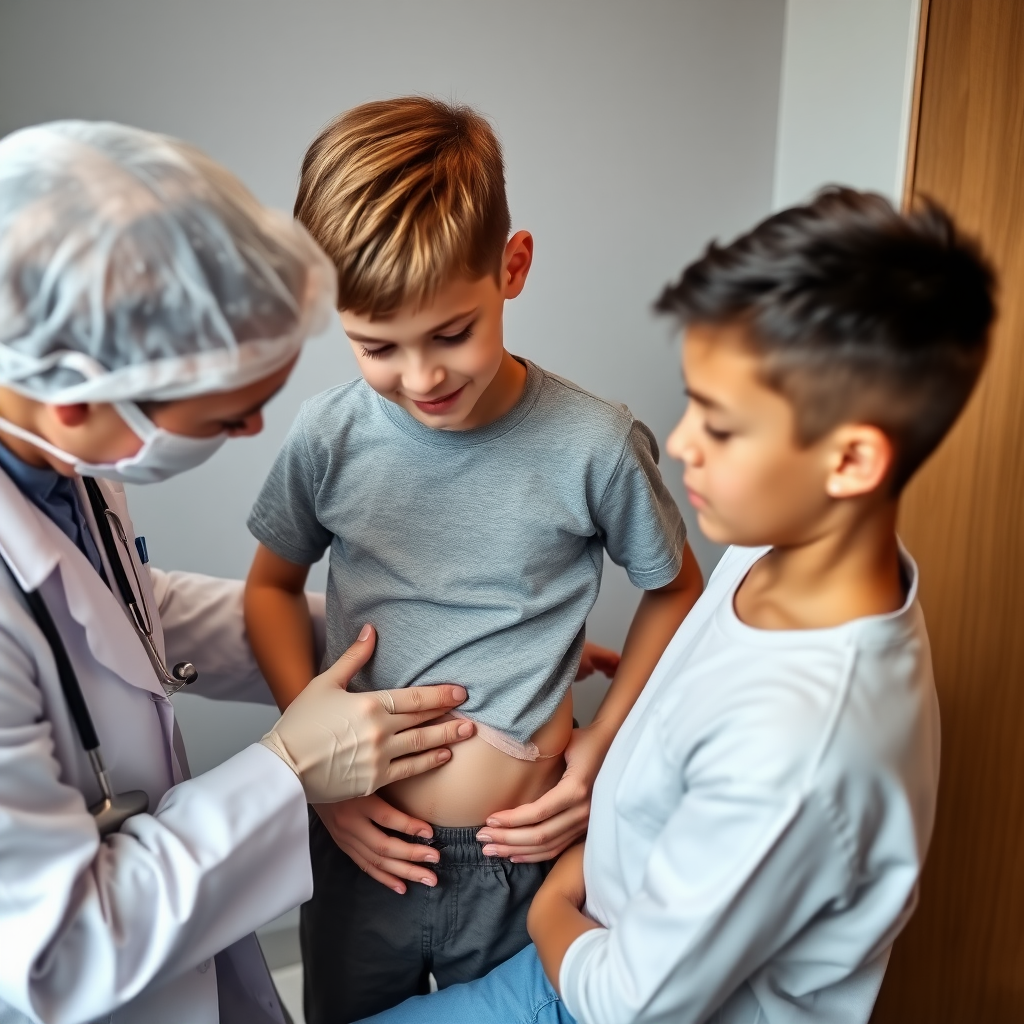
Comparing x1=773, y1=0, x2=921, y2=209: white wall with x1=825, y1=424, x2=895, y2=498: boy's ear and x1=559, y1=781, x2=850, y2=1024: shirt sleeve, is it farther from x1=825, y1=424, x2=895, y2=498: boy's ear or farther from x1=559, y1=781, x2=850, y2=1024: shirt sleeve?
x1=559, y1=781, x2=850, y2=1024: shirt sleeve

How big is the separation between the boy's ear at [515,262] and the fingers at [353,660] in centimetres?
44

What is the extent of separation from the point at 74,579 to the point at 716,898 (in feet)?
2.12

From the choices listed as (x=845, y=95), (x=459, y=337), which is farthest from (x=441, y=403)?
(x=845, y=95)

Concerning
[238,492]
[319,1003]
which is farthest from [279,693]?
[238,492]

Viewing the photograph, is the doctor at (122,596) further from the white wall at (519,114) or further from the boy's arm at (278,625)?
the white wall at (519,114)

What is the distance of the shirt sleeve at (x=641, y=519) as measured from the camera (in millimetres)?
1068

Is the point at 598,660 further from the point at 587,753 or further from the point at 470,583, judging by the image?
the point at 470,583

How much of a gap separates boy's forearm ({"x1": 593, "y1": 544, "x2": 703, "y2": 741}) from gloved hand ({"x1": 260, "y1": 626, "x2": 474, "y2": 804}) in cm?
23

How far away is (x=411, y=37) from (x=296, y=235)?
945 mm

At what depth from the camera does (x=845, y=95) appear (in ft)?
5.52

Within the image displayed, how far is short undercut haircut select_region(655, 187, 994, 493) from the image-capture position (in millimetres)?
632

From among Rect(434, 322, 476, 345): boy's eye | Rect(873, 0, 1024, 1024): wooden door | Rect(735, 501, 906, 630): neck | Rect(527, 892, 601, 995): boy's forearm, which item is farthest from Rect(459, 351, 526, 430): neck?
Rect(873, 0, 1024, 1024): wooden door

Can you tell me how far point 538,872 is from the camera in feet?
3.68

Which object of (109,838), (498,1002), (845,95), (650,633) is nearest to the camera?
(109,838)
